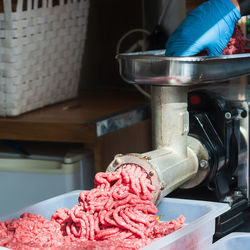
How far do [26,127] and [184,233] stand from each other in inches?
33.4

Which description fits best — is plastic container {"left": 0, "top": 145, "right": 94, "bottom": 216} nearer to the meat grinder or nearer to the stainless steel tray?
the meat grinder

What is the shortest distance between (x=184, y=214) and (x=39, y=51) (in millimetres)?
850

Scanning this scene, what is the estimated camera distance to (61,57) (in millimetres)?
1904

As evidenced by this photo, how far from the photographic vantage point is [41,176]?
167 cm

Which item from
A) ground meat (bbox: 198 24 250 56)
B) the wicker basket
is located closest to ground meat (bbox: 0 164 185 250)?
ground meat (bbox: 198 24 250 56)

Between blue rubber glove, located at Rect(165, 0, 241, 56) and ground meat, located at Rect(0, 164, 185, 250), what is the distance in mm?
285

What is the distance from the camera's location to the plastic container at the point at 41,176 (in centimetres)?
166

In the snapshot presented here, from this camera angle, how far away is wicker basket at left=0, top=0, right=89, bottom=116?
1.69 meters

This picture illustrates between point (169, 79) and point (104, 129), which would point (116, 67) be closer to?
point (104, 129)

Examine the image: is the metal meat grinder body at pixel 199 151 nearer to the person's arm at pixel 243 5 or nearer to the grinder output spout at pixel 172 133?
the grinder output spout at pixel 172 133

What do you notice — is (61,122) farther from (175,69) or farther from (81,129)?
(175,69)

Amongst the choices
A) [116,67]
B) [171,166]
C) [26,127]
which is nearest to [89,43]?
[116,67]

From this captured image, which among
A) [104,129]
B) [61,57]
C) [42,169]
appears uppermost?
[61,57]

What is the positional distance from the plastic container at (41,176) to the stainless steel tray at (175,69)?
0.54m
